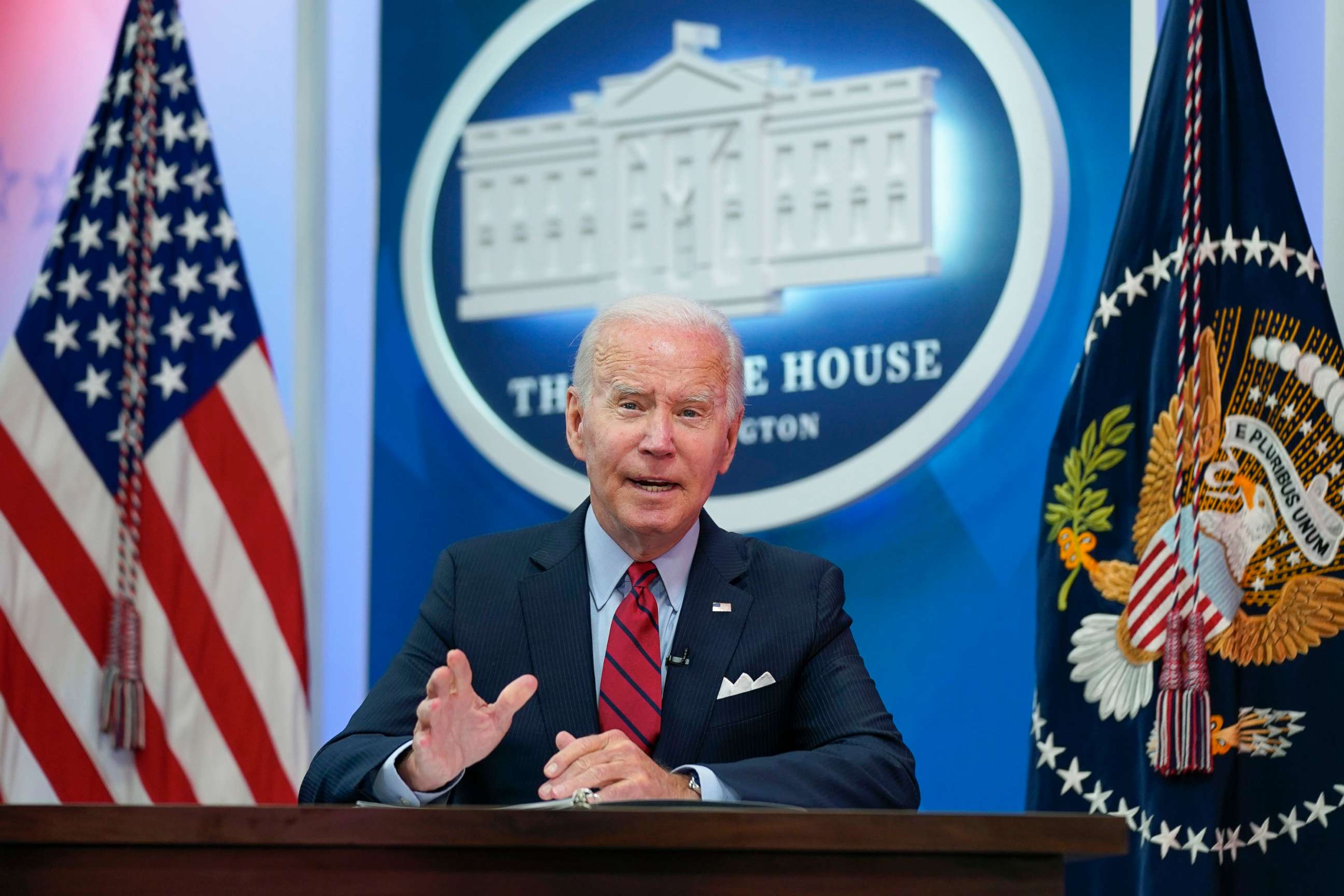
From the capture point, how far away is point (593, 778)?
1941 mm

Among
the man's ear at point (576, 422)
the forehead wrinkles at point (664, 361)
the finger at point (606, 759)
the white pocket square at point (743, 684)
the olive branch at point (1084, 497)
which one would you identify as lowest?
A: the finger at point (606, 759)

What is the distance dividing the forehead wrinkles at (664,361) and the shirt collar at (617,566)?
23cm

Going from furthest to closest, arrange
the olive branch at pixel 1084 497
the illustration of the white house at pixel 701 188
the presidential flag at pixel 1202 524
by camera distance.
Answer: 1. the illustration of the white house at pixel 701 188
2. the olive branch at pixel 1084 497
3. the presidential flag at pixel 1202 524

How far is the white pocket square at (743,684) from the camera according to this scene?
2.37 meters

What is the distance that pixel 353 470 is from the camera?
4074 mm

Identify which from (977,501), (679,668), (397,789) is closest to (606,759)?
(397,789)

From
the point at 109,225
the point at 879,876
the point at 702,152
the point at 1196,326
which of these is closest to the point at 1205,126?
the point at 1196,326

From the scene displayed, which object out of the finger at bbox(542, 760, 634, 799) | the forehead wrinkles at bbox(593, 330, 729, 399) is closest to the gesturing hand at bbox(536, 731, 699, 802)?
the finger at bbox(542, 760, 634, 799)

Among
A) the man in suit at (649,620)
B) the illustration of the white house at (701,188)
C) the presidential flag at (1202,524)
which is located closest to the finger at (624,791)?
the man in suit at (649,620)

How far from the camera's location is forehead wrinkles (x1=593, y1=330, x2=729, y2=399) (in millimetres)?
2434

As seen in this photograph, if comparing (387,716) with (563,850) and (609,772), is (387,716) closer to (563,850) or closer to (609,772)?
(609,772)

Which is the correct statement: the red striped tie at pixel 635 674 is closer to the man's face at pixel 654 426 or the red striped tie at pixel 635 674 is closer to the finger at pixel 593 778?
the man's face at pixel 654 426

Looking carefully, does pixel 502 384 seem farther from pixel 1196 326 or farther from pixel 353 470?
pixel 1196 326

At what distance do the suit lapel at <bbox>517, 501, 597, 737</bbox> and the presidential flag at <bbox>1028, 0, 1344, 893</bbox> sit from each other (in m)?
0.98
